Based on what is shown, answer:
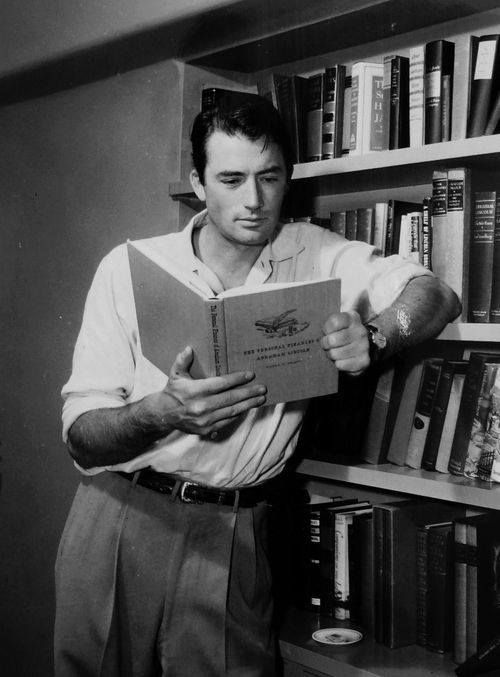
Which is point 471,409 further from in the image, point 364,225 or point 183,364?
point 183,364

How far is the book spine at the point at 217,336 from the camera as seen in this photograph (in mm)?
1149

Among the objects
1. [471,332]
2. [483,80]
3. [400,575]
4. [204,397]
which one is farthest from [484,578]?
[483,80]

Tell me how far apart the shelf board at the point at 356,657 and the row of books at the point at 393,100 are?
1006 mm

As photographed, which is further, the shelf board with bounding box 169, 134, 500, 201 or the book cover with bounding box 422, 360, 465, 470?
the book cover with bounding box 422, 360, 465, 470

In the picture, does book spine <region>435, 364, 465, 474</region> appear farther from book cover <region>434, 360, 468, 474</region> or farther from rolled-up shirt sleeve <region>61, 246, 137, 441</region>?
rolled-up shirt sleeve <region>61, 246, 137, 441</region>

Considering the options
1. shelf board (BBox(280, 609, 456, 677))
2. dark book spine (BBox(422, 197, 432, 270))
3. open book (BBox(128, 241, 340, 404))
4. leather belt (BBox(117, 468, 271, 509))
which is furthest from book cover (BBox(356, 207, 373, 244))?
shelf board (BBox(280, 609, 456, 677))

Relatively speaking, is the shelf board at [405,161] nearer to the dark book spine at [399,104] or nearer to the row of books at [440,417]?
the dark book spine at [399,104]

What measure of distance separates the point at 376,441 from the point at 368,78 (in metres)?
0.73

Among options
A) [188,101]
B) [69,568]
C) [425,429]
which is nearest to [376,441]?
[425,429]

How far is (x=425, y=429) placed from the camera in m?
1.55

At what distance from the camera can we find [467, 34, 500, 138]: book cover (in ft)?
4.70

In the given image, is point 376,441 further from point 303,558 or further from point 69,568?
point 69,568

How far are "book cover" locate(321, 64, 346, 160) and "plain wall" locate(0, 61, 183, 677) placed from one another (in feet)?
1.56

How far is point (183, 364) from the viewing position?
48.6 inches
